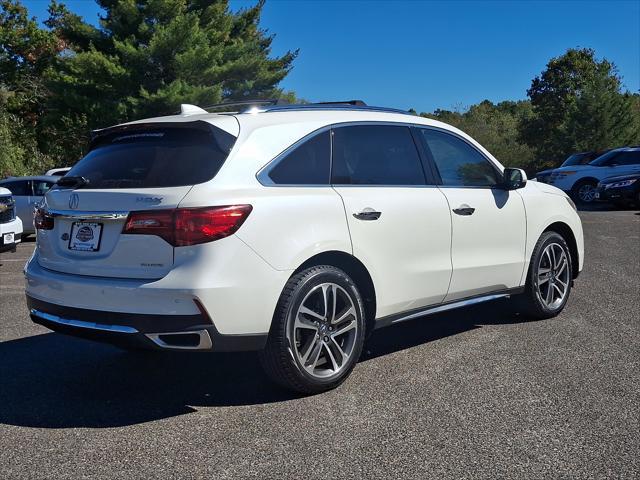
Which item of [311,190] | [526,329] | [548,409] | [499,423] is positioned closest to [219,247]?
[311,190]

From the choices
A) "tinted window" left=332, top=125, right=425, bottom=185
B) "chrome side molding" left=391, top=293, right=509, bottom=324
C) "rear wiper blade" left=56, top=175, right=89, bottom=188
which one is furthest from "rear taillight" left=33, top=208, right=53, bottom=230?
"chrome side molding" left=391, top=293, right=509, bottom=324

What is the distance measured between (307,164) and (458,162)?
1600 millimetres

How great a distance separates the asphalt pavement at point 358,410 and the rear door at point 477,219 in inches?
19.5

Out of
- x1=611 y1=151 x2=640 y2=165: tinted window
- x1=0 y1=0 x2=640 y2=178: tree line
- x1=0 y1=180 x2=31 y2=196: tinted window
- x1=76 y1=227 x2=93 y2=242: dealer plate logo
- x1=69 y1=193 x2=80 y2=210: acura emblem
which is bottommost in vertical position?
x1=0 y1=180 x2=31 y2=196: tinted window

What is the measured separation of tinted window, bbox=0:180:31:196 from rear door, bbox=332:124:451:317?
11.9m

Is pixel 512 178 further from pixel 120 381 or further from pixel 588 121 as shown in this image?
pixel 588 121

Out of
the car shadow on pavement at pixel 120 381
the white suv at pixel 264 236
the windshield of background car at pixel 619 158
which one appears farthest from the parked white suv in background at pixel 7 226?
the windshield of background car at pixel 619 158

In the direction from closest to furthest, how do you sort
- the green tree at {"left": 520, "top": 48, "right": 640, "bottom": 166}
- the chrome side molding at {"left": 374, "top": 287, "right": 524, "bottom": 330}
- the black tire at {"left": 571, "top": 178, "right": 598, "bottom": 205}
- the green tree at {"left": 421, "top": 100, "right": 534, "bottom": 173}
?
1. the chrome side molding at {"left": 374, "top": 287, "right": 524, "bottom": 330}
2. the black tire at {"left": 571, "top": 178, "right": 598, "bottom": 205}
3. the green tree at {"left": 520, "top": 48, "right": 640, "bottom": 166}
4. the green tree at {"left": 421, "top": 100, "right": 534, "bottom": 173}

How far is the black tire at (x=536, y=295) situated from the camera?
5.83 m

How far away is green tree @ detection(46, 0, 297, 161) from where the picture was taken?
27.5 meters

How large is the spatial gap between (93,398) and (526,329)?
344cm

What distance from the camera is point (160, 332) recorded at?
3656mm

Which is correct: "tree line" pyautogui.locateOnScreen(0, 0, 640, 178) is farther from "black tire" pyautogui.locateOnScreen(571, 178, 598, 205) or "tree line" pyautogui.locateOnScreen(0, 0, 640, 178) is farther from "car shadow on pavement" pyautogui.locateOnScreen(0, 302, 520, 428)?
"car shadow on pavement" pyautogui.locateOnScreen(0, 302, 520, 428)

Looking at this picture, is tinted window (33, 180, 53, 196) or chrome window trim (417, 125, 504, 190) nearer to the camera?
chrome window trim (417, 125, 504, 190)
